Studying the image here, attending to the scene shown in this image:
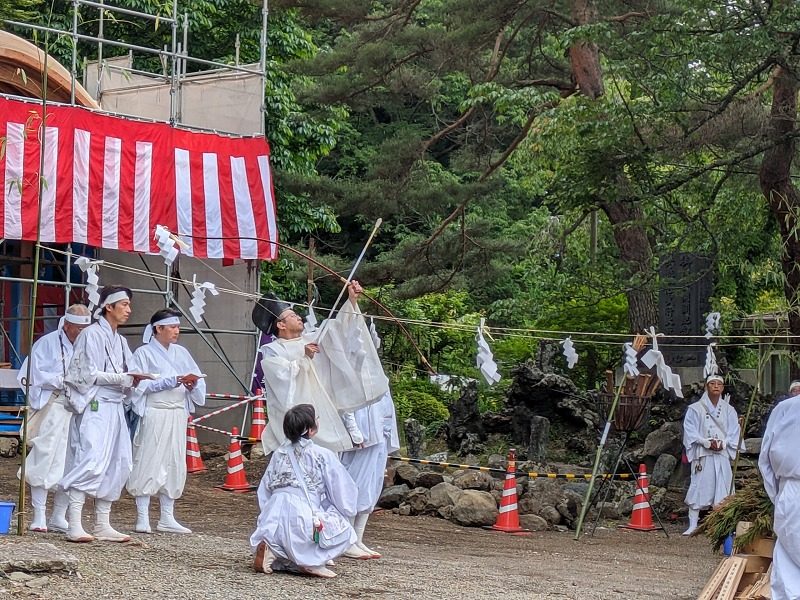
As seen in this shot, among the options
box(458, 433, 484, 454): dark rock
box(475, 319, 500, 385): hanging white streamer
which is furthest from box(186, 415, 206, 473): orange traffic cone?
box(475, 319, 500, 385): hanging white streamer

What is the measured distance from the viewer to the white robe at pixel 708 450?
12742 mm

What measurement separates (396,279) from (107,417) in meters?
8.71

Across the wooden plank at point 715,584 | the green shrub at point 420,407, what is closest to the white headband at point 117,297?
the wooden plank at point 715,584

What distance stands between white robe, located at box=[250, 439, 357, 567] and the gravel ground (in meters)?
0.18

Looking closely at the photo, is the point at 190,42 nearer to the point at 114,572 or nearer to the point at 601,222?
the point at 601,222

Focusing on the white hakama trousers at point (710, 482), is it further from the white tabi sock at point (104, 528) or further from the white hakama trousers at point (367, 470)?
the white tabi sock at point (104, 528)

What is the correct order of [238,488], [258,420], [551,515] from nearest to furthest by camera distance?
1. [551,515]
2. [238,488]
3. [258,420]

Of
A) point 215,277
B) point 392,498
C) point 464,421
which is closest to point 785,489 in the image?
point 392,498

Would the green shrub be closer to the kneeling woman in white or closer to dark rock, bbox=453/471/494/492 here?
dark rock, bbox=453/471/494/492

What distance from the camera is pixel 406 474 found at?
1377cm

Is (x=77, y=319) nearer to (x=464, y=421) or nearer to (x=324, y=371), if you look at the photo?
(x=324, y=371)

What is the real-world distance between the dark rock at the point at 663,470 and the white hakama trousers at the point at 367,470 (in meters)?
6.57

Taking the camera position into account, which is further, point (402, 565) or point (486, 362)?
point (486, 362)

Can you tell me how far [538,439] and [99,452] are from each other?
859 centimetres
